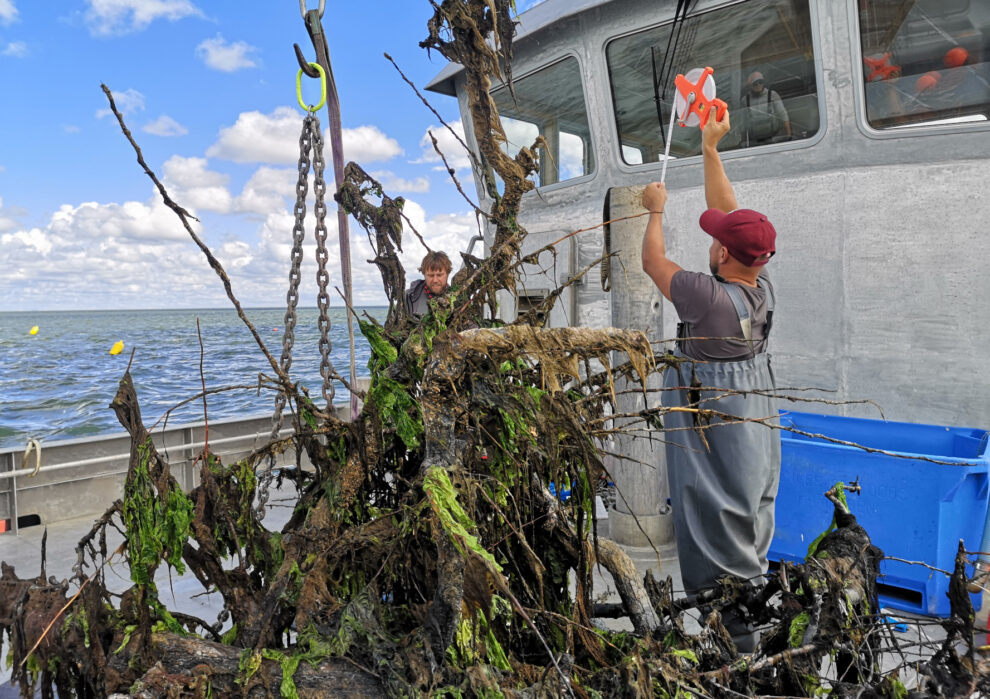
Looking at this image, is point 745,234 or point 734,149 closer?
point 745,234

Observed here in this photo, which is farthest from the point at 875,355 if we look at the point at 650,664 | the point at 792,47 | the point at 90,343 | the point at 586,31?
the point at 90,343

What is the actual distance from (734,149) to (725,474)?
11.6ft

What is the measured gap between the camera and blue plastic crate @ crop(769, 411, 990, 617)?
3.54 m

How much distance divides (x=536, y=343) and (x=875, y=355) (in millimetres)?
4208

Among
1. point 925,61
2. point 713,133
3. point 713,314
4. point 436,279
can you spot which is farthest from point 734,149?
point 713,314

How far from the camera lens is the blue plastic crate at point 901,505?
3535 millimetres

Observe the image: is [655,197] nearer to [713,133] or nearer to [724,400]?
[713,133]

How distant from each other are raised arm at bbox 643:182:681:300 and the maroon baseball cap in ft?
0.76

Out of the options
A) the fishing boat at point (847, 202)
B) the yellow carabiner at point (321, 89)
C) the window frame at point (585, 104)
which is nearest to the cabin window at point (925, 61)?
the fishing boat at point (847, 202)

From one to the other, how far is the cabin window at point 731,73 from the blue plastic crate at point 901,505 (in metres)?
2.63

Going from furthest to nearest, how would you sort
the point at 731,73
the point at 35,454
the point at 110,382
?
1. the point at 110,382
2. the point at 35,454
3. the point at 731,73

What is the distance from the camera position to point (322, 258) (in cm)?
308

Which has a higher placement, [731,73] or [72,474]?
[731,73]

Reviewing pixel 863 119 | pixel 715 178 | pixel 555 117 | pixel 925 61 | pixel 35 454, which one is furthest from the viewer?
pixel 555 117
